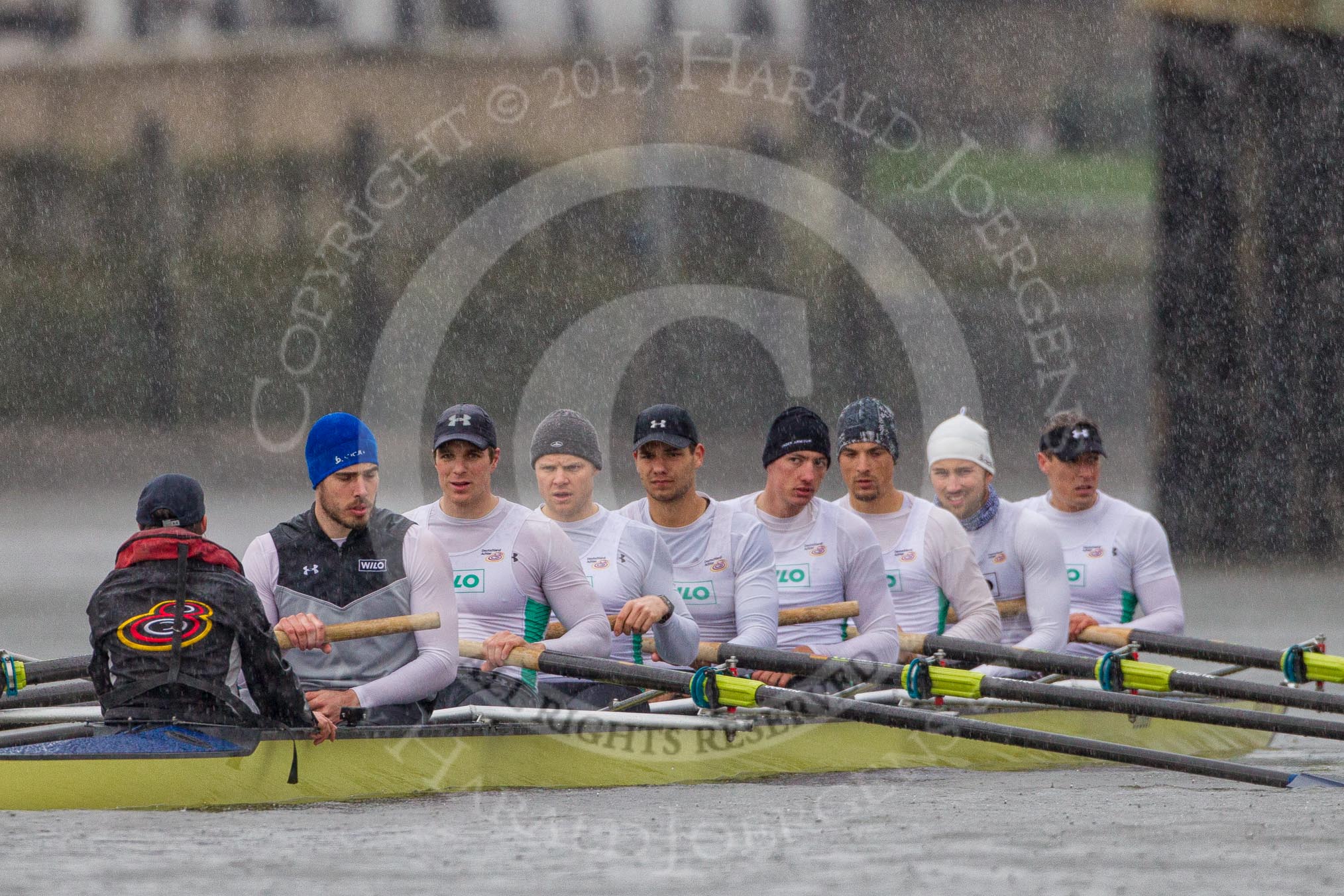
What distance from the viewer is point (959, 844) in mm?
6402

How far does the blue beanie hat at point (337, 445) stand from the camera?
260 inches

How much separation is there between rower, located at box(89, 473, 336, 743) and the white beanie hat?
4.12 metres

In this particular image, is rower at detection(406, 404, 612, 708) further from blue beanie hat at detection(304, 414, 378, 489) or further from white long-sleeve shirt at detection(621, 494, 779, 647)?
blue beanie hat at detection(304, 414, 378, 489)

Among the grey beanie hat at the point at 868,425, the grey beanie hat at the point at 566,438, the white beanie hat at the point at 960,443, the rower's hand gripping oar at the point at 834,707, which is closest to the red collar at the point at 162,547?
the rower's hand gripping oar at the point at 834,707

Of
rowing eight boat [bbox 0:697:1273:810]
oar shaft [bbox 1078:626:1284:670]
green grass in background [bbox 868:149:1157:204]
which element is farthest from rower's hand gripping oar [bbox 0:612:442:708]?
green grass in background [bbox 868:149:1157:204]

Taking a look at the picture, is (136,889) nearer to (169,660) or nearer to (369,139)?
→ (169,660)

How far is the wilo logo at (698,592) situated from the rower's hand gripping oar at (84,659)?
63.1 inches

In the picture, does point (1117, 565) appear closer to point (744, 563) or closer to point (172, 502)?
point (744, 563)

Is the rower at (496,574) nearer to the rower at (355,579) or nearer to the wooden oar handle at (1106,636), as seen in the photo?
the rower at (355,579)

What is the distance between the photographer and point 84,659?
7.04 metres

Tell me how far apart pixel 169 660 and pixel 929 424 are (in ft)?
92.4

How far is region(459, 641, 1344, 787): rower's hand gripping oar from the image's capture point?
278 inches

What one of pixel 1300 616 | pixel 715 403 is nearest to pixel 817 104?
pixel 715 403

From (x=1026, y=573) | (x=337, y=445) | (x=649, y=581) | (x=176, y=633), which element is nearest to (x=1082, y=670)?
(x=1026, y=573)
